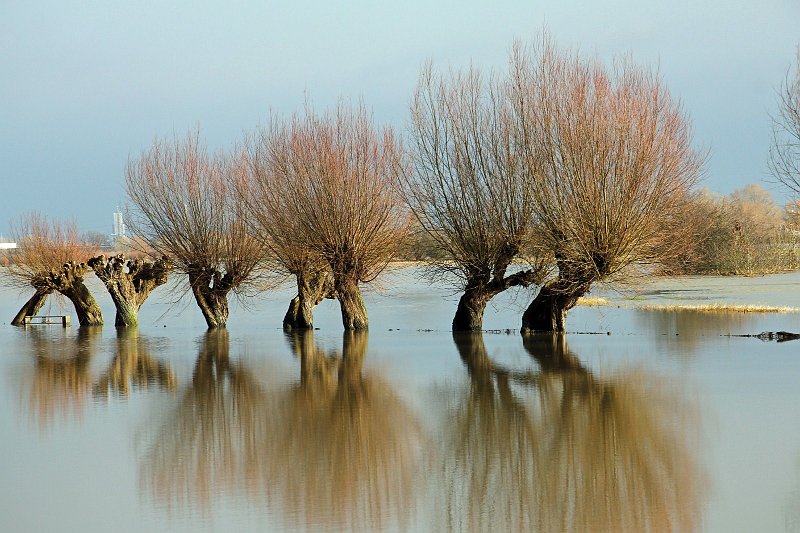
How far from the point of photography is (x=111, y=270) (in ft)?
91.0

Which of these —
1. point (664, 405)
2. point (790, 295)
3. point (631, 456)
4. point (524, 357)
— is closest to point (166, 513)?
point (631, 456)

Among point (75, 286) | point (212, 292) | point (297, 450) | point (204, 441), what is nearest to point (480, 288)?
point (212, 292)

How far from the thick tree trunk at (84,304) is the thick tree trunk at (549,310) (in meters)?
14.5

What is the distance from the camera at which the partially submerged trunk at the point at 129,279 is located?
91.1 feet

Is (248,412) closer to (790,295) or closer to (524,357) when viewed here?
(524,357)

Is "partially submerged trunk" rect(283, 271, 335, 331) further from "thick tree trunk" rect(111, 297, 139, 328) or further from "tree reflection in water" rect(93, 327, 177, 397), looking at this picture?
"tree reflection in water" rect(93, 327, 177, 397)

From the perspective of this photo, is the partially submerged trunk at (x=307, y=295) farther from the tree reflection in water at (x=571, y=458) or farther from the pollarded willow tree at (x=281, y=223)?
the tree reflection in water at (x=571, y=458)

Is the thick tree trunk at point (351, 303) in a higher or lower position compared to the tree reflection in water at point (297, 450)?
higher

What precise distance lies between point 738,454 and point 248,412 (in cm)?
615

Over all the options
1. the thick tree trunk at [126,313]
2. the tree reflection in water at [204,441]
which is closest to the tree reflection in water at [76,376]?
the tree reflection in water at [204,441]

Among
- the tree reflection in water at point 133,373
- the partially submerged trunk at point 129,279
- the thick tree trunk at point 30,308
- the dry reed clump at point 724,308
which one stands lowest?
the tree reflection in water at point 133,373

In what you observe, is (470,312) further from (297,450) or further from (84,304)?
(297,450)

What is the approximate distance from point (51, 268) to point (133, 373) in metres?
13.9

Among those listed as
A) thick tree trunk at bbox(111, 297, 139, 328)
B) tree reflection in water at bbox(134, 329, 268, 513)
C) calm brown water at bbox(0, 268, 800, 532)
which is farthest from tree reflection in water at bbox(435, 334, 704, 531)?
thick tree trunk at bbox(111, 297, 139, 328)
